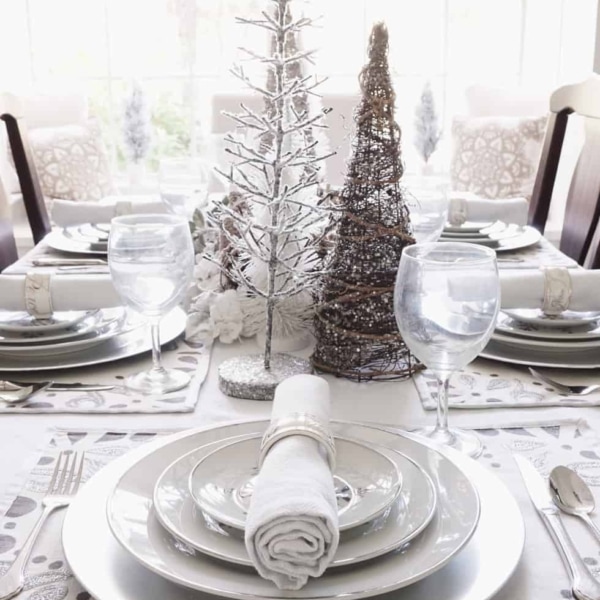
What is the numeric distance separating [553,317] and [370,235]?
297 mm

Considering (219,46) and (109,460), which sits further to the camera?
(219,46)

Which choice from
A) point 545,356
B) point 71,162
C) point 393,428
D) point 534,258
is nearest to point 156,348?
point 393,428

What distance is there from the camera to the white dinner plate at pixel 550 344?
994 millimetres

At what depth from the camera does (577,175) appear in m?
2.12

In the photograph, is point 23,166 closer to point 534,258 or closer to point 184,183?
point 184,183

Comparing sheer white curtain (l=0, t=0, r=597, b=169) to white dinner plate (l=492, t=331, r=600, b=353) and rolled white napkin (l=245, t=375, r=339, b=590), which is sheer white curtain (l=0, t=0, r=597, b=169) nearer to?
white dinner plate (l=492, t=331, r=600, b=353)

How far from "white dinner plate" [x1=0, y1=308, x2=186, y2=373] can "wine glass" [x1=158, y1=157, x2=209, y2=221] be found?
52cm

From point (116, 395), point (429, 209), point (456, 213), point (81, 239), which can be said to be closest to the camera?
point (116, 395)

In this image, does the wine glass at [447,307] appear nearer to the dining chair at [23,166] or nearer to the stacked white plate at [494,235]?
the stacked white plate at [494,235]

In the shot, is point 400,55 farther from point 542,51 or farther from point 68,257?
point 68,257

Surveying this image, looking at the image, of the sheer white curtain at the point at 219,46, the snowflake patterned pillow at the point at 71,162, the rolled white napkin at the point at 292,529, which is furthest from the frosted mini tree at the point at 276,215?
the sheer white curtain at the point at 219,46

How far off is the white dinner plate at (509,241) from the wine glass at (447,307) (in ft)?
2.68

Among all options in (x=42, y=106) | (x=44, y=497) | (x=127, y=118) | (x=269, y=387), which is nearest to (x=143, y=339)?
(x=269, y=387)

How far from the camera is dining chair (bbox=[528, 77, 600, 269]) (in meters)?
1.97
